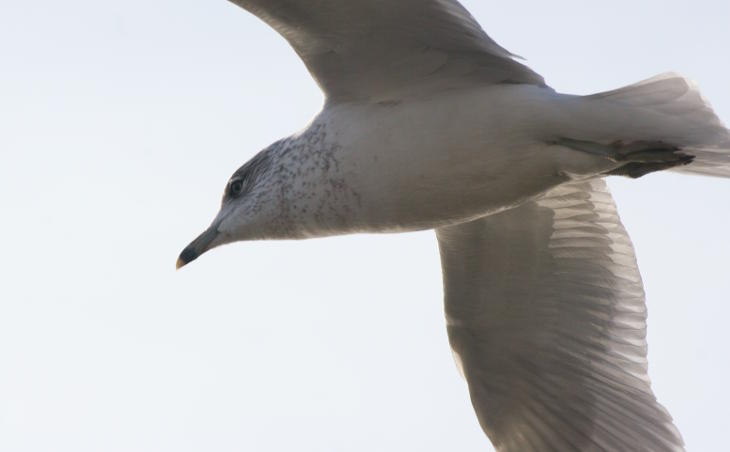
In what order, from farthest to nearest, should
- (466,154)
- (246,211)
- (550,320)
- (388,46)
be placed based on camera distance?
(550,320) → (246,211) → (388,46) → (466,154)

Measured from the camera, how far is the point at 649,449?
6.96m

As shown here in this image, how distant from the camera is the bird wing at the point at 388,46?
6.06m

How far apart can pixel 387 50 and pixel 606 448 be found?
2.54 meters

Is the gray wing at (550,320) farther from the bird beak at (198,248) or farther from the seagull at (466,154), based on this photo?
the bird beak at (198,248)

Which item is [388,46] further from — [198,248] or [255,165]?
[198,248]

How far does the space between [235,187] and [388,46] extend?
47.3 inches

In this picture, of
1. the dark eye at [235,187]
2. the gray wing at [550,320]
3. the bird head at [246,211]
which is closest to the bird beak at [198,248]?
the bird head at [246,211]

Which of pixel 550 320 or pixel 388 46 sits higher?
pixel 388 46

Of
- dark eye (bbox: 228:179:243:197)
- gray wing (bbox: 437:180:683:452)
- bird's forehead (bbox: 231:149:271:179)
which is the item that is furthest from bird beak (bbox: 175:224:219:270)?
gray wing (bbox: 437:180:683:452)

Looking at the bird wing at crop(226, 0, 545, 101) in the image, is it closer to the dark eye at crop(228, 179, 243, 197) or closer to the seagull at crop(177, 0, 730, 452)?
the seagull at crop(177, 0, 730, 452)

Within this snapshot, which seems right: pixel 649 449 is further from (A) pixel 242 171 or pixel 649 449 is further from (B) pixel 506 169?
(A) pixel 242 171

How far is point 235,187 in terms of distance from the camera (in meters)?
6.86

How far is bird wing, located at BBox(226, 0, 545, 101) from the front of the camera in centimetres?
606

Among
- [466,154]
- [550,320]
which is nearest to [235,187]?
[466,154]
